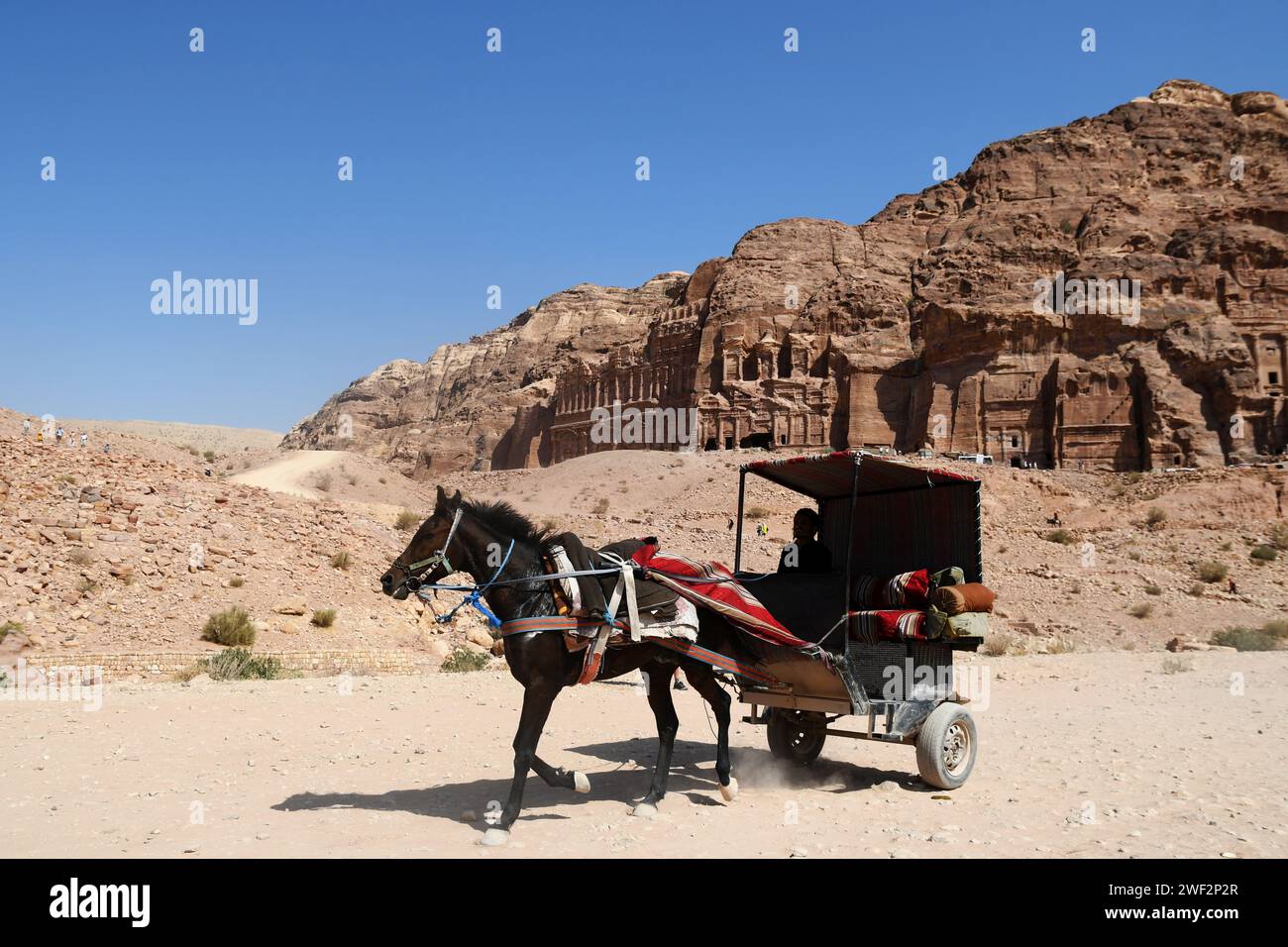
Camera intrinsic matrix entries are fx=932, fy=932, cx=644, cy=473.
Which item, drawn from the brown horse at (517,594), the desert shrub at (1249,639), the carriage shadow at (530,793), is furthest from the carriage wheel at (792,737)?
the desert shrub at (1249,639)

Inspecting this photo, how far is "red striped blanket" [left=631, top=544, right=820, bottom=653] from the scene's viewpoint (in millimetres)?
7703

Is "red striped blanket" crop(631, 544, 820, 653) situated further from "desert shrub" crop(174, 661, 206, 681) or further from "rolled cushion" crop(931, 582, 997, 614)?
"desert shrub" crop(174, 661, 206, 681)

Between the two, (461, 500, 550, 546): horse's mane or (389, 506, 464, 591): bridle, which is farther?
(461, 500, 550, 546): horse's mane

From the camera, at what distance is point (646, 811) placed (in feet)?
23.6

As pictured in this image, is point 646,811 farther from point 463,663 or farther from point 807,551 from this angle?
point 463,663

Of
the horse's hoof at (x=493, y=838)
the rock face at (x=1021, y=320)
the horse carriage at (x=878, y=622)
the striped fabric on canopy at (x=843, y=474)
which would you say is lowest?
the horse's hoof at (x=493, y=838)

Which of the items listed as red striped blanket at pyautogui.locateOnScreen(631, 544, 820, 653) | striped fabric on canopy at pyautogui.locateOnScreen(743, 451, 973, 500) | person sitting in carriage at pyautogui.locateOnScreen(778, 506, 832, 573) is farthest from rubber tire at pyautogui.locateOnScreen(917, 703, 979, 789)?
striped fabric on canopy at pyautogui.locateOnScreen(743, 451, 973, 500)

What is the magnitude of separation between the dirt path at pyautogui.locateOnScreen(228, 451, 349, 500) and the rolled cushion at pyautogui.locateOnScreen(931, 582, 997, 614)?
4188cm

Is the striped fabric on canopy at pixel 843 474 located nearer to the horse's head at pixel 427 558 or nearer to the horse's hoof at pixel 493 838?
the horse's head at pixel 427 558

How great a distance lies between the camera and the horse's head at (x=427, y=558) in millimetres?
6992

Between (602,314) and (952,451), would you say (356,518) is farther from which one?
(602,314)

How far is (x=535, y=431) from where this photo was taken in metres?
105

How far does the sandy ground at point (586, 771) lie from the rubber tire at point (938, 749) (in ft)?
0.60
